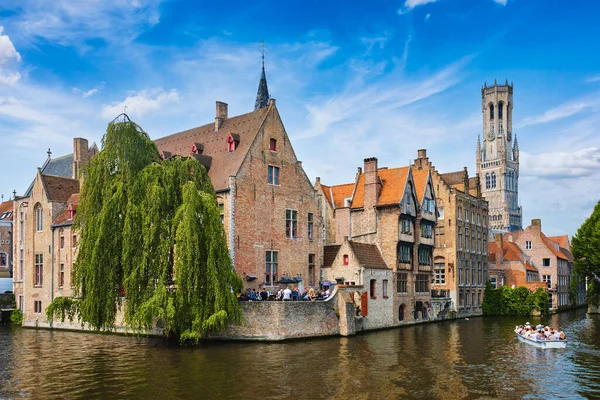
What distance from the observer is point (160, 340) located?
35094 mm

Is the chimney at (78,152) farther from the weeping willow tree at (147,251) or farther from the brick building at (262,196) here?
the weeping willow tree at (147,251)

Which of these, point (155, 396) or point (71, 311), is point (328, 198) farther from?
point (155, 396)

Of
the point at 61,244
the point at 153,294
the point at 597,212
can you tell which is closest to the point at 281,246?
the point at 153,294

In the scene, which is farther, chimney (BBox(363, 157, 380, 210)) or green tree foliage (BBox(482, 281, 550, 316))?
green tree foliage (BBox(482, 281, 550, 316))

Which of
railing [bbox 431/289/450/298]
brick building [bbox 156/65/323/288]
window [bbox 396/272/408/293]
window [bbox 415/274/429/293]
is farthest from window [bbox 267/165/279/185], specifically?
railing [bbox 431/289/450/298]

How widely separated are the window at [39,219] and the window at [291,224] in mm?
19526

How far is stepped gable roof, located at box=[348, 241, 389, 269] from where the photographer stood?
41.5 metres

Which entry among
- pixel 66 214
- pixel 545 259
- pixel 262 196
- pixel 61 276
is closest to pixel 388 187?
pixel 262 196

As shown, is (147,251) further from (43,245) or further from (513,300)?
(513,300)

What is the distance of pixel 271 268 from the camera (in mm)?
41562

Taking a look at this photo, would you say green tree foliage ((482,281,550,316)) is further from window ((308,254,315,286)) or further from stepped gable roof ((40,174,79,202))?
stepped gable roof ((40,174,79,202))

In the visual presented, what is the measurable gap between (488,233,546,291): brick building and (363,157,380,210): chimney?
2541 centimetres

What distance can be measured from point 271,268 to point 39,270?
1899cm

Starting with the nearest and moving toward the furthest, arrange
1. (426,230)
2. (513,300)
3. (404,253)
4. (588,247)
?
(404,253), (426,230), (588,247), (513,300)
